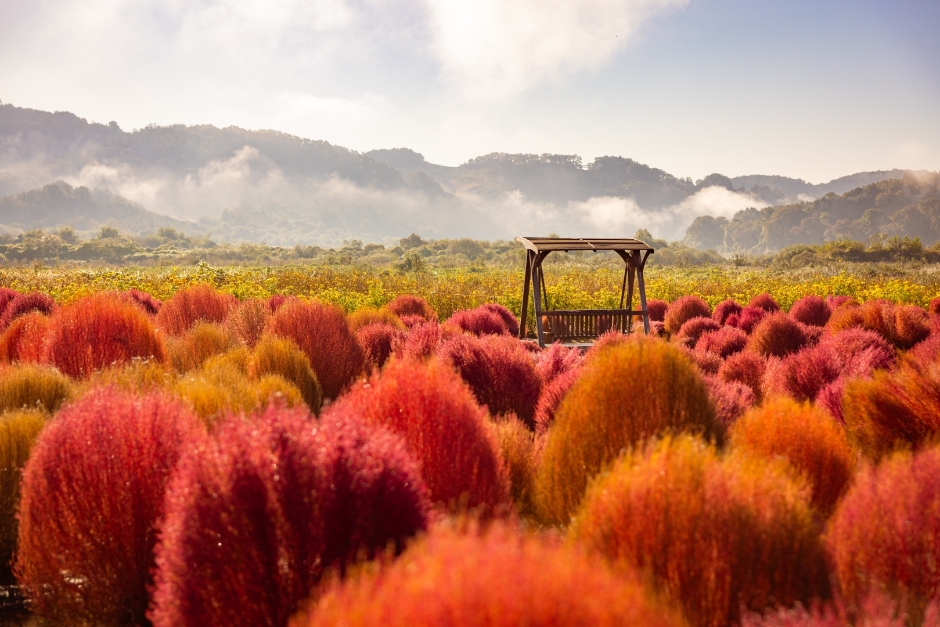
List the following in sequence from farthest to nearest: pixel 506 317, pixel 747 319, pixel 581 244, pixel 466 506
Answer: pixel 506 317
pixel 747 319
pixel 581 244
pixel 466 506

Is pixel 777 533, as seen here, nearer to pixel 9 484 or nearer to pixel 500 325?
pixel 9 484

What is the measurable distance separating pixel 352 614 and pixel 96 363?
22.8 ft

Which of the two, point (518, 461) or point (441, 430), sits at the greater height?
point (441, 430)

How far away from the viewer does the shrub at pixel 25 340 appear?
793 centimetres

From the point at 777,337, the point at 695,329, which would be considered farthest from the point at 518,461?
the point at 695,329

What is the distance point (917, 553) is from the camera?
106 inches

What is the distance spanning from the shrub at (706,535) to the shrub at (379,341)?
22.0 feet

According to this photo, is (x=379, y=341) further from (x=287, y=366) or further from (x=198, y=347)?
(x=287, y=366)

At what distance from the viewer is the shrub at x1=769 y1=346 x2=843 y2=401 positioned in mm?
7051

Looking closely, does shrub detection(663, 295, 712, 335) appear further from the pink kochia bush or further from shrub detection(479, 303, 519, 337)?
the pink kochia bush

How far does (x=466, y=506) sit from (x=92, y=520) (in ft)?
6.15

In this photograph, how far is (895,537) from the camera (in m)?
2.79

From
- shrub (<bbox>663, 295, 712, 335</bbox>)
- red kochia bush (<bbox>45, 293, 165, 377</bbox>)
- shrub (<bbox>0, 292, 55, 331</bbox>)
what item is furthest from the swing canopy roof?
shrub (<bbox>0, 292, 55, 331</bbox>)

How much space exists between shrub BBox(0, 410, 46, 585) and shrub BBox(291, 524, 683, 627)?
3906 mm
